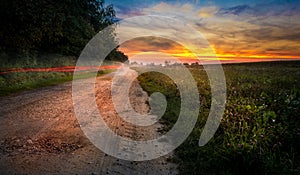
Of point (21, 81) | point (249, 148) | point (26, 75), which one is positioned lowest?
point (21, 81)

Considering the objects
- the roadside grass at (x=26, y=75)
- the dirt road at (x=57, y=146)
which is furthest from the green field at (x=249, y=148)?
the roadside grass at (x=26, y=75)

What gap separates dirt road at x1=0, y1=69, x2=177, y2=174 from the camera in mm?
4367

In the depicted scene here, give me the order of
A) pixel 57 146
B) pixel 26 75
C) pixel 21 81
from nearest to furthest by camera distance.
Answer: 1. pixel 57 146
2. pixel 21 81
3. pixel 26 75

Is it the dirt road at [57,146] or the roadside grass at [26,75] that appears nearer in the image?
the dirt road at [57,146]

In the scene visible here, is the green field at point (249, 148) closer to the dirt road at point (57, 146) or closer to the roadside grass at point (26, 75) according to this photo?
the dirt road at point (57, 146)

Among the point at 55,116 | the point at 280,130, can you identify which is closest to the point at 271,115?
the point at 280,130

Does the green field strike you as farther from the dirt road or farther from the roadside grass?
the roadside grass

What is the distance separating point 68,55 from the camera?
103 feet

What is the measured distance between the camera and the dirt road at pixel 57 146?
14.3 ft

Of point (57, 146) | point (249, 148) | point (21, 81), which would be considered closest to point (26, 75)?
point (21, 81)

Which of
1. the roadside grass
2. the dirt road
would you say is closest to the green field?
the dirt road

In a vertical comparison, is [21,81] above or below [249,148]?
below

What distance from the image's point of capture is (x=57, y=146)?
17.6 feet

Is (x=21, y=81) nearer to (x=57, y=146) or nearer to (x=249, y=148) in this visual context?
(x=57, y=146)
